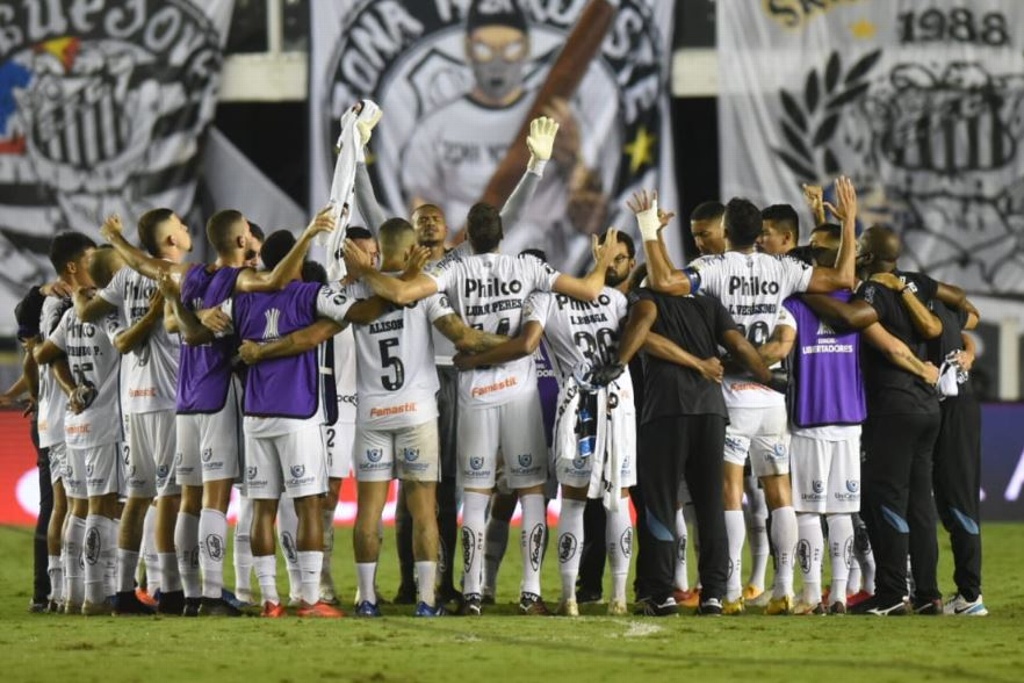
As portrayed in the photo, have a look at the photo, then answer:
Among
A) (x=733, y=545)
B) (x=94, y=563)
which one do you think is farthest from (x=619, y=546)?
(x=94, y=563)

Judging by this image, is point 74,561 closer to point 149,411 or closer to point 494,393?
point 149,411

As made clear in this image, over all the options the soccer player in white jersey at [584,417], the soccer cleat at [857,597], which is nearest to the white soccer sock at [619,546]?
the soccer player in white jersey at [584,417]

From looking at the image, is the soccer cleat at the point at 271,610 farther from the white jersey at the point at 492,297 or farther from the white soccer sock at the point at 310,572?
the white jersey at the point at 492,297

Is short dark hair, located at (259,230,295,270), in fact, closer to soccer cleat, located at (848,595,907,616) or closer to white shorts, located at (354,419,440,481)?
white shorts, located at (354,419,440,481)

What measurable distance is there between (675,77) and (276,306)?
1207 cm

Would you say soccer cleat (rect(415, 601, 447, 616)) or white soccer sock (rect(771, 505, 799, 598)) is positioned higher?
white soccer sock (rect(771, 505, 799, 598))

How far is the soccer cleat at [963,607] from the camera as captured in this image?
40.1 feet

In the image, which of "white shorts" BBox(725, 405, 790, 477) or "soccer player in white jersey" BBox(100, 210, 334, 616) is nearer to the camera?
"soccer player in white jersey" BBox(100, 210, 334, 616)

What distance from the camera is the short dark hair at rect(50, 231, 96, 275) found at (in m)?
12.5

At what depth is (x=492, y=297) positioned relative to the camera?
458 inches

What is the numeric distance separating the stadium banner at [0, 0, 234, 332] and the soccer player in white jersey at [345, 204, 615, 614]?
1101 cm

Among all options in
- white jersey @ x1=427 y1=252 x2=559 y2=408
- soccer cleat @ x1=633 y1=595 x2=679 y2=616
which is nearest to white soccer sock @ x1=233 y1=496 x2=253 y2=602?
white jersey @ x1=427 y1=252 x2=559 y2=408

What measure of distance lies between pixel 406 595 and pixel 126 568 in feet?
6.51

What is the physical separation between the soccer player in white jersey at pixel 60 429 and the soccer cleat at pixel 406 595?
6.64ft
